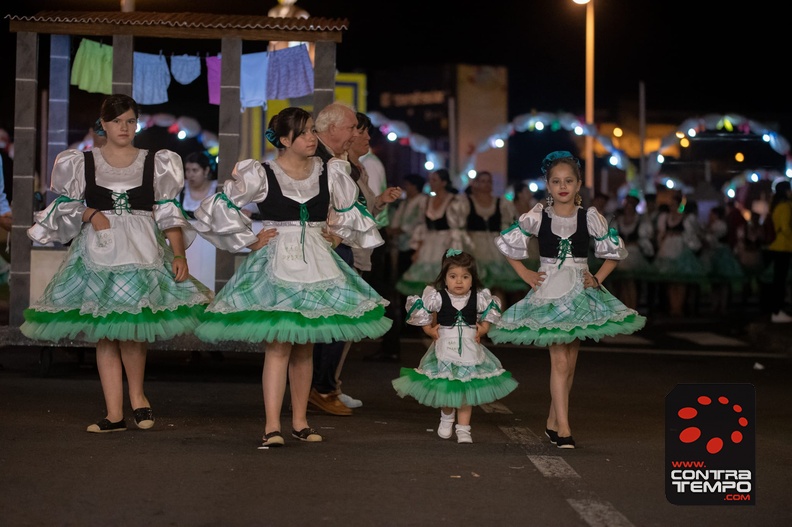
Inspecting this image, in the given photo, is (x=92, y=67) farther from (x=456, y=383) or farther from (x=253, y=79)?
(x=456, y=383)

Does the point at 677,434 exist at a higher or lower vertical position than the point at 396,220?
lower

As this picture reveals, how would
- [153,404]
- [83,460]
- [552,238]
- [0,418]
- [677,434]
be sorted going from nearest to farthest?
[677,434], [83,460], [552,238], [0,418], [153,404]

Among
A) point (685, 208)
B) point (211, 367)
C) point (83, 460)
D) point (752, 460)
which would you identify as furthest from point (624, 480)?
point (685, 208)

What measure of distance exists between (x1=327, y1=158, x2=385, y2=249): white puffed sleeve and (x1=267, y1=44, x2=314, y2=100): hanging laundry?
11.7 ft

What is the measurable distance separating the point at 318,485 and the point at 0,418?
3.08 metres

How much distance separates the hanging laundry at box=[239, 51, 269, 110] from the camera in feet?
42.6

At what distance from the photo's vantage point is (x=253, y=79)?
13055 millimetres

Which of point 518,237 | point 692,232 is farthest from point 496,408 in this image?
point 692,232

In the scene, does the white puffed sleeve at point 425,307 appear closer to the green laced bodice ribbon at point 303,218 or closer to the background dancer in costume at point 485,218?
the green laced bodice ribbon at point 303,218

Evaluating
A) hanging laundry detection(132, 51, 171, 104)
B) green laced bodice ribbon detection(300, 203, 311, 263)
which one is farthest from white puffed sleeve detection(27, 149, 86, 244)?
hanging laundry detection(132, 51, 171, 104)

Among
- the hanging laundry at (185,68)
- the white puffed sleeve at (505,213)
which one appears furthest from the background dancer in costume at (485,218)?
the hanging laundry at (185,68)

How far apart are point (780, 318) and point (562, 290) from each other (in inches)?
432

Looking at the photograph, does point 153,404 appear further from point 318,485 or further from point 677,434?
point 677,434

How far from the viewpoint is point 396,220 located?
16.8m
